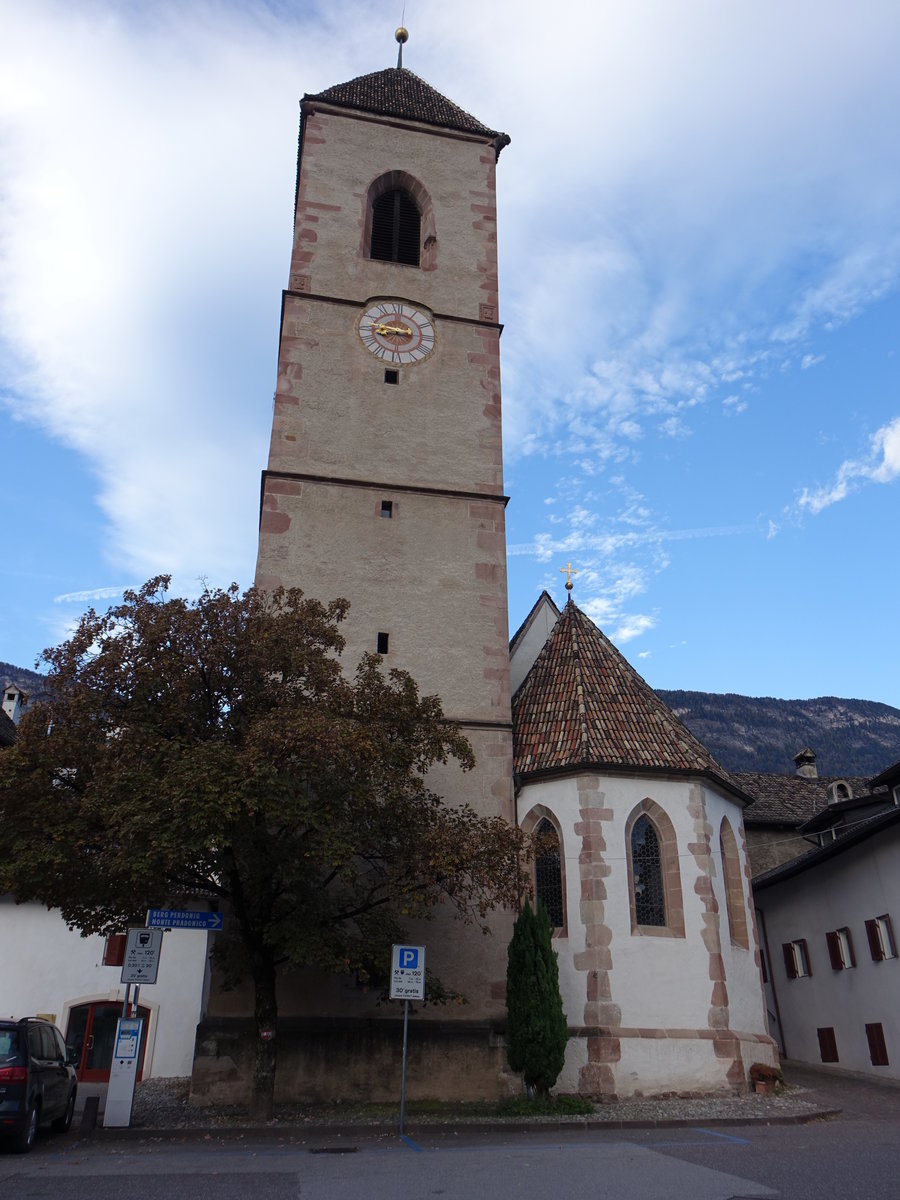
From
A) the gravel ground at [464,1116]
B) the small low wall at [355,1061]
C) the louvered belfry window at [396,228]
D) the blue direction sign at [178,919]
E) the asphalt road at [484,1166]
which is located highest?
the louvered belfry window at [396,228]

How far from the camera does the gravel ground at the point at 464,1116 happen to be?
1317 centimetres

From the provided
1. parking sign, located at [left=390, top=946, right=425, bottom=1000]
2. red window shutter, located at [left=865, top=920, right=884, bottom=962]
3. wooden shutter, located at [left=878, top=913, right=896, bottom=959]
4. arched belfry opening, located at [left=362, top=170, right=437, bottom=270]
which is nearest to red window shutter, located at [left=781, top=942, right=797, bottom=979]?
red window shutter, located at [left=865, top=920, right=884, bottom=962]

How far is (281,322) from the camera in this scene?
22.7 meters

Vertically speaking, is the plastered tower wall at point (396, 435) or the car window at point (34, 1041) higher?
the plastered tower wall at point (396, 435)

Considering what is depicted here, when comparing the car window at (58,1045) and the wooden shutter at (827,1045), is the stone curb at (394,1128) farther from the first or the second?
the wooden shutter at (827,1045)

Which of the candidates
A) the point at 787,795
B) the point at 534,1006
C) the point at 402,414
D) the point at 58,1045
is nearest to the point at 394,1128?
the point at 534,1006

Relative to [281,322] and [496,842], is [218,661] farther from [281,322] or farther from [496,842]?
[281,322]

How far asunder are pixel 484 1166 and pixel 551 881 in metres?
8.00

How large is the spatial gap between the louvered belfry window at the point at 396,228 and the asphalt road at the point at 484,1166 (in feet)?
62.9

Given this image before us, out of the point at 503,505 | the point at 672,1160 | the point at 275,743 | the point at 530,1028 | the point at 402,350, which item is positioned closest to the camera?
the point at 672,1160

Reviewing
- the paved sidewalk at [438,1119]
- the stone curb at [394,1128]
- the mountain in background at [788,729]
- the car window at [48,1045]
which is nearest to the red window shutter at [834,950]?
the paved sidewalk at [438,1119]

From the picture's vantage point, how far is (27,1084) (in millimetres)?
10852

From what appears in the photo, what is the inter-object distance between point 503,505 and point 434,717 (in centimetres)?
782

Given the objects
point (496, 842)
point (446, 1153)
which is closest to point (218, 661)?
point (496, 842)
